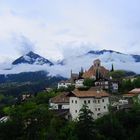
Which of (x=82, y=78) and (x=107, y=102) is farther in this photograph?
(x=82, y=78)

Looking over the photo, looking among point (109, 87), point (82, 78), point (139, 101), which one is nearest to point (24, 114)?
point (139, 101)

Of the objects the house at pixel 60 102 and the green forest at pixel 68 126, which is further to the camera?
the house at pixel 60 102

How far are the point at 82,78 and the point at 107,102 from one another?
92.7ft

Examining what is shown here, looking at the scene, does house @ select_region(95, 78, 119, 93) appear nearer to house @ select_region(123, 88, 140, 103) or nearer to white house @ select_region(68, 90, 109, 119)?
house @ select_region(123, 88, 140, 103)

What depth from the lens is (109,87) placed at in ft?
295

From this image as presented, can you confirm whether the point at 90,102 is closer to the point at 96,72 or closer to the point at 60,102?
the point at 60,102

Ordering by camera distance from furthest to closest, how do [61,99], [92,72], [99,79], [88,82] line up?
1. [92,72]
2. [88,82]
3. [99,79]
4. [61,99]

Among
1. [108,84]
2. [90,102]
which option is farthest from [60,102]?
[108,84]

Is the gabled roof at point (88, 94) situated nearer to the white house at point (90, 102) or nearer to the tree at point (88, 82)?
the white house at point (90, 102)

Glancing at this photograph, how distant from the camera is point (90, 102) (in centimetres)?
6831

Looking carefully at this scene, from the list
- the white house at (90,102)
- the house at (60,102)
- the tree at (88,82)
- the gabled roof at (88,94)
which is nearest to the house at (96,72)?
the tree at (88,82)

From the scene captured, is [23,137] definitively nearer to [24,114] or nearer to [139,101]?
[24,114]

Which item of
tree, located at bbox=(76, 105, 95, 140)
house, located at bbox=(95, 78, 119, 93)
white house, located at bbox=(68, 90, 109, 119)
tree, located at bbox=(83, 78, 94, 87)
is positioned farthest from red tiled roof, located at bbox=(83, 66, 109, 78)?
tree, located at bbox=(76, 105, 95, 140)

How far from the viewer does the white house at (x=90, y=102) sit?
67800 millimetres
